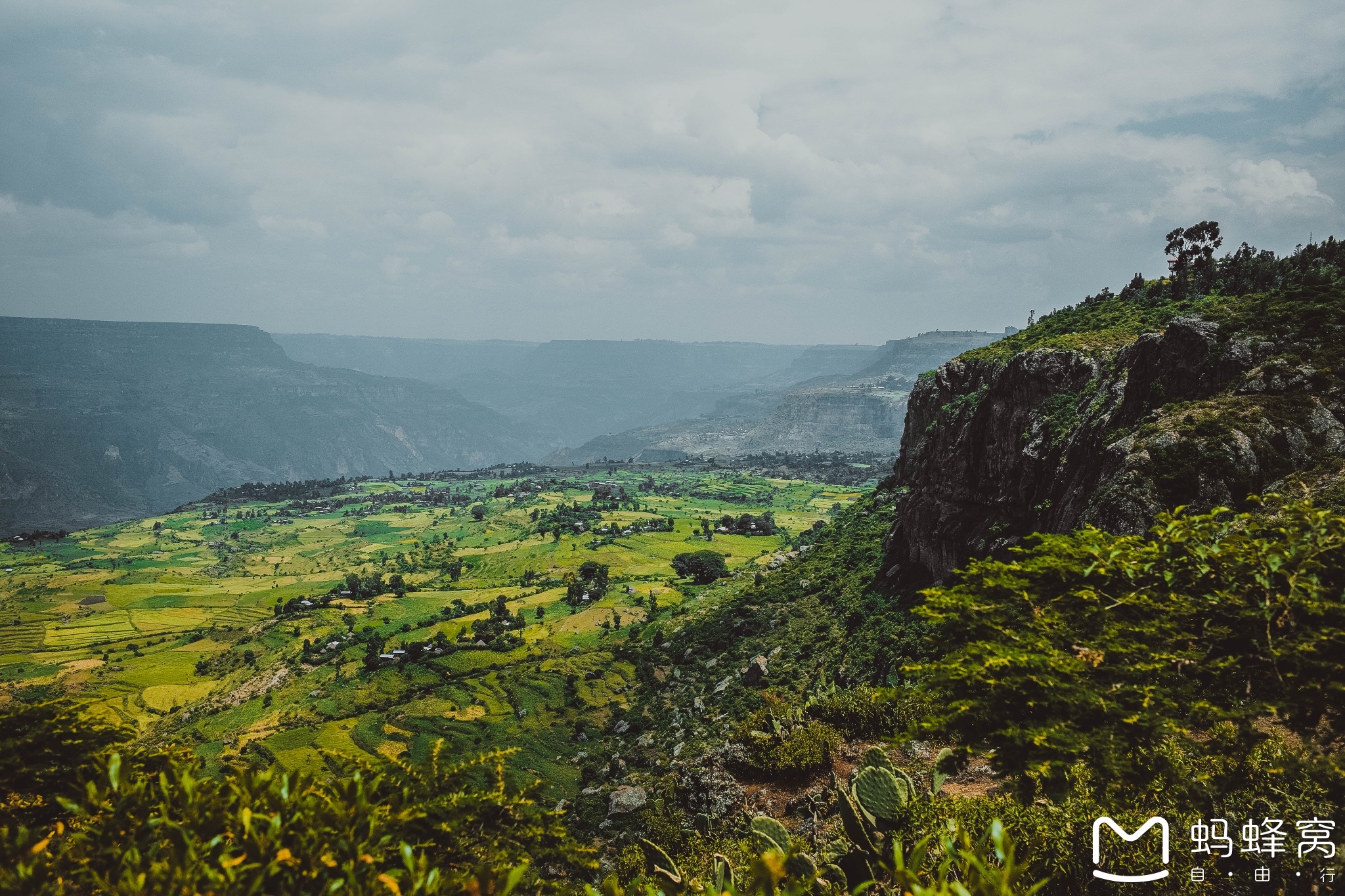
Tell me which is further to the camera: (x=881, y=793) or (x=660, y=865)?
(x=660, y=865)

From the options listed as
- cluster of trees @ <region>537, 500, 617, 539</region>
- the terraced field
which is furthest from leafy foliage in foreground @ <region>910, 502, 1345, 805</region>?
cluster of trees @ <region>537, 500, 617, 539</region>

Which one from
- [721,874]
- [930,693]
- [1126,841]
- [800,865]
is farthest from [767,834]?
[1126,841]

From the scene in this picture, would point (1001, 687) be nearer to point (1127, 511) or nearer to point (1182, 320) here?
point (1127, 511)

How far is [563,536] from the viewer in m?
174

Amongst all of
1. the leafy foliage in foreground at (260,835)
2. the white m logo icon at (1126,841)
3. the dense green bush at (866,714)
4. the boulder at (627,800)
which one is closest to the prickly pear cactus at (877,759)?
the white m logo icon at (1126,841)

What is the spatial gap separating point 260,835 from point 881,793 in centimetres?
1280

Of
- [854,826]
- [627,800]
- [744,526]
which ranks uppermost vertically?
[854,826]

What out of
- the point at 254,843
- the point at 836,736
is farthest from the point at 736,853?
the point at 254,843

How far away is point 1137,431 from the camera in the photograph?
1307 inches

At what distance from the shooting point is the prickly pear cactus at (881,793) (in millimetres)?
15500

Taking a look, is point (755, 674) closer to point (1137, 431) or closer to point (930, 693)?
point (1137, 431)

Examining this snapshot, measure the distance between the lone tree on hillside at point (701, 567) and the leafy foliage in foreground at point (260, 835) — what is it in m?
114

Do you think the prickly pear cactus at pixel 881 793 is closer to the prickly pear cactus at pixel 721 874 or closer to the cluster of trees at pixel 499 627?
the prickly pear cactus at pixel 721 874

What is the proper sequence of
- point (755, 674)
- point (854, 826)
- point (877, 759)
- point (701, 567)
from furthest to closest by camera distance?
point (701, 567) → point (755, 674) → point (877, 759) → point (854, 826)
